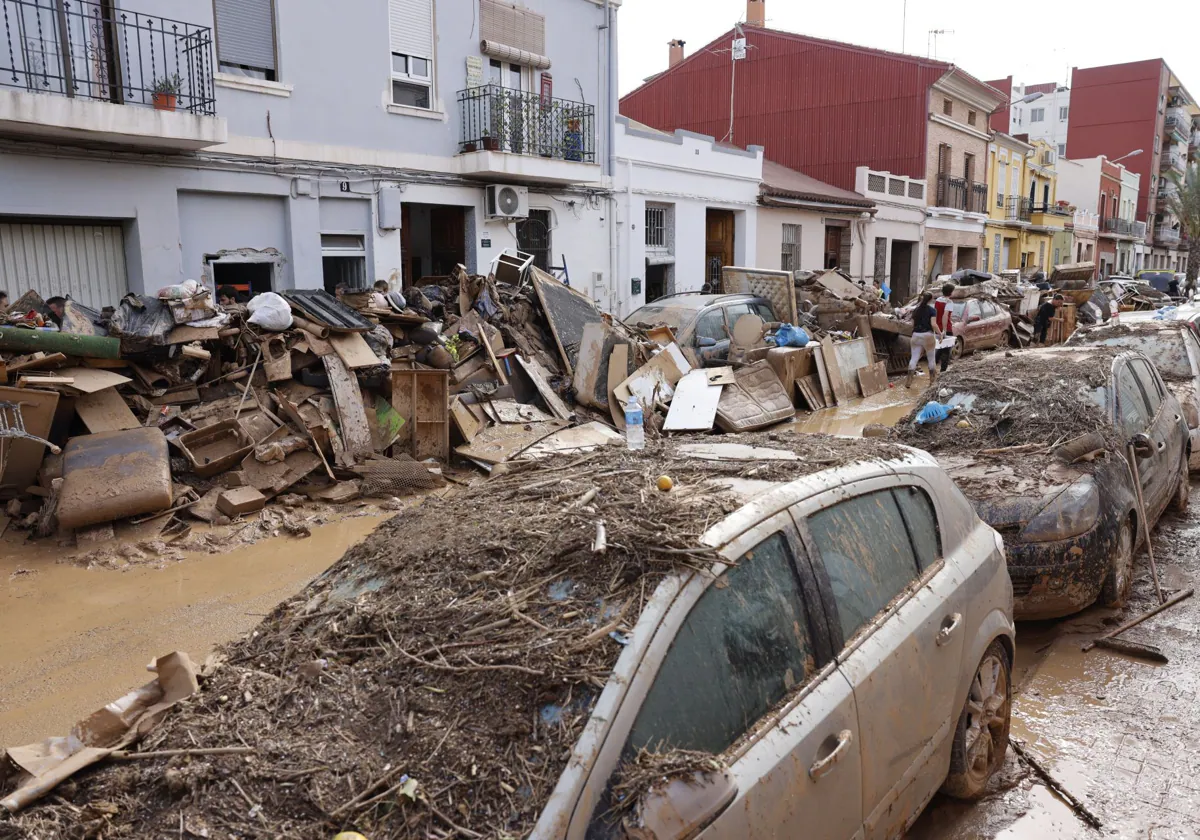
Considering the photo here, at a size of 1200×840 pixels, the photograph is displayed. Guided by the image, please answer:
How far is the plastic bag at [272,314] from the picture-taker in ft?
31.0

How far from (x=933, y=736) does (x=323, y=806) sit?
222 centimetres

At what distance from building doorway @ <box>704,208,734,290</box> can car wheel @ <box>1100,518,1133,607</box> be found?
57.4ft

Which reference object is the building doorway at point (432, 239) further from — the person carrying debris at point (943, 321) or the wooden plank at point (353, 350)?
the person carrying debris at point (943, 321)

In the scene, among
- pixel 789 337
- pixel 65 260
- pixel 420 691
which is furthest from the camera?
pixel 789 337

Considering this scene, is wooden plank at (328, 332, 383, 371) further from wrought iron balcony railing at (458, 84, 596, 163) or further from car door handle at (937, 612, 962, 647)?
car door handle at (937, 612, 962, 647)

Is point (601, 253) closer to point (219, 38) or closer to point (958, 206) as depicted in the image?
point (219, 38)

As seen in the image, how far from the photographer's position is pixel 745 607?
8.53ft

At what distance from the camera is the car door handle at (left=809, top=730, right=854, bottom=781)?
98.5 inches

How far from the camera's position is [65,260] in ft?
37.0

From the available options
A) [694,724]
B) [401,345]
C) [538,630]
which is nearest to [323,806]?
[538,630]

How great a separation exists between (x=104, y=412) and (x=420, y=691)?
7.16m

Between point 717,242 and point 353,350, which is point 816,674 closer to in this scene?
point 353,350

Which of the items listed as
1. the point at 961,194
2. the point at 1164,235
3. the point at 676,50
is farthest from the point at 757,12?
the point at 1164,235

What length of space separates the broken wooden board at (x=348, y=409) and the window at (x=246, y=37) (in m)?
5.66
